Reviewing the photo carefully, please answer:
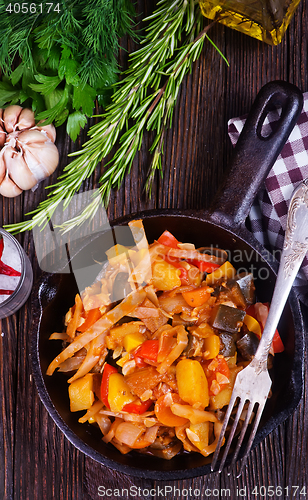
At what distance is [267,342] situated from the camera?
1.64 meters

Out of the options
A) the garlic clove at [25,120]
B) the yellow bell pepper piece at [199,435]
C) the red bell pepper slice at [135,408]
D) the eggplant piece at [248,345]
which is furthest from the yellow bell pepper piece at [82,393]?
the garlic clove at [25,120]

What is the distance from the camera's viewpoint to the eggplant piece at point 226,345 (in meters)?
1.71

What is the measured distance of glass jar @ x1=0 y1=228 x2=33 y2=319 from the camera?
197 centimetres

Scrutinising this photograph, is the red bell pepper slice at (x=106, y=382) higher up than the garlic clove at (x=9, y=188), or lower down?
lower down

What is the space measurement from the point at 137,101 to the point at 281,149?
75 centimetres

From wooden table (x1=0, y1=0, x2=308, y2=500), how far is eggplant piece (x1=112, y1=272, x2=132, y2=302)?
49 cm

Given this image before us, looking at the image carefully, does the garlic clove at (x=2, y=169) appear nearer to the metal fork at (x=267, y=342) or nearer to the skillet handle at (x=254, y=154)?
the skillet handle at (x=254, y=154)

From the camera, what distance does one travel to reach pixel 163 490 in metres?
2.06

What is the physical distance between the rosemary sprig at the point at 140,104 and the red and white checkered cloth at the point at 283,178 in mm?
387

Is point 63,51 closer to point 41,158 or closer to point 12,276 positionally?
point 41,158

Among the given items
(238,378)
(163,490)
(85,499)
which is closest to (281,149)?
(238,378)

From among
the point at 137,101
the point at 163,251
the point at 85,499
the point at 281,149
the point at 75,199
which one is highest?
the point at 137,101

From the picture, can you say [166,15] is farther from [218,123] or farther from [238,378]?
[238,378]

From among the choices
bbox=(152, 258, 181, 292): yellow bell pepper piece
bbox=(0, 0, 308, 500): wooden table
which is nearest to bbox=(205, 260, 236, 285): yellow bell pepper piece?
bbox=(152, 258, 181, 292): yellow bell pepper piece
